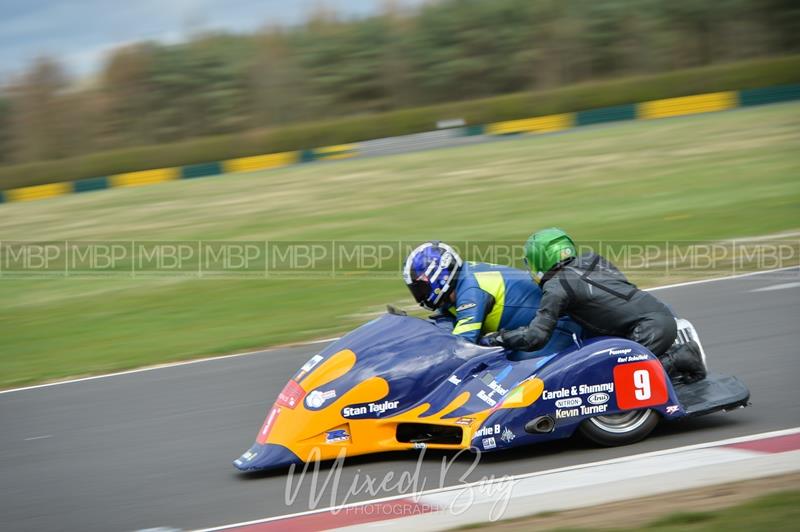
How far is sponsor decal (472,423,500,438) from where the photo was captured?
564 centimetres

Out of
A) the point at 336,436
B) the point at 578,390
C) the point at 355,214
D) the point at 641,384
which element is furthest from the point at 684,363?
the point at 355,214

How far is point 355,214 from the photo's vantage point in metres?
18.5

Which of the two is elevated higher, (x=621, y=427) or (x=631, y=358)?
Result: (x=631, y=358)

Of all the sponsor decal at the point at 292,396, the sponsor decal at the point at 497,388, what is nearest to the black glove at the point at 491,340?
the sponsor decal at the point at 497,388

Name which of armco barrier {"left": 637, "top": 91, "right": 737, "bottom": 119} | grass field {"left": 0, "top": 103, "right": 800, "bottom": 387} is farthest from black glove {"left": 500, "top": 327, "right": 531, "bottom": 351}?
armco barrier {"left": 637, "top": 91, "right": 737, "bottom": 119}

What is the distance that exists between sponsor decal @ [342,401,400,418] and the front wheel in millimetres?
1160

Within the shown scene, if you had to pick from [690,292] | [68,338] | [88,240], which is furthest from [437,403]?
[88,240]

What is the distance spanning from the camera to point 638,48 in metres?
40.8

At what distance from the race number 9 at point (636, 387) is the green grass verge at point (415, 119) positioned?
2697cm

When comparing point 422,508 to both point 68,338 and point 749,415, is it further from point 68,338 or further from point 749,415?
point 68,338

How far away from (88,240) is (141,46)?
1091 inches

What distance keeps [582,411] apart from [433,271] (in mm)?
1276

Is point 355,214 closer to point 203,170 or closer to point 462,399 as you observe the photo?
point 203,170

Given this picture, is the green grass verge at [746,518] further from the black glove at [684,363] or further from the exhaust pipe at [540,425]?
the black glove at [684,363]
